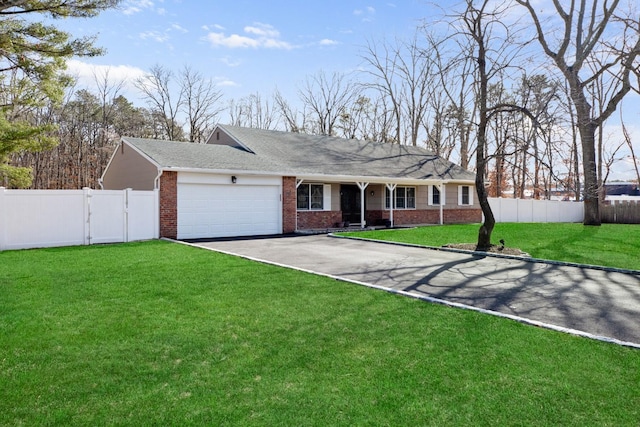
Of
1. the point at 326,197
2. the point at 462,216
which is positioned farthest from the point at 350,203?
the point at 462,216

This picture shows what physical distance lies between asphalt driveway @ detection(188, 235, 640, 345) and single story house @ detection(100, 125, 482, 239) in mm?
3132


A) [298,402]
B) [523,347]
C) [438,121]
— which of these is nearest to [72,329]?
[298,402]

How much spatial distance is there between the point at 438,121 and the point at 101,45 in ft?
83.6

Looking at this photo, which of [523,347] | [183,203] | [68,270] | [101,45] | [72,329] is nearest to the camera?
[523,347]

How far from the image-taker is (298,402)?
3.07m

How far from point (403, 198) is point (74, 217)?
1489cm

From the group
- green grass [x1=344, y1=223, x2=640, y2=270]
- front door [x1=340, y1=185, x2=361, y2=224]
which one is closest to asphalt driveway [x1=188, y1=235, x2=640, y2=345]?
green grass [x1=344, y1=223, x2=640, y2=270]

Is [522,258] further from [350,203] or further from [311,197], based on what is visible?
[350,203]

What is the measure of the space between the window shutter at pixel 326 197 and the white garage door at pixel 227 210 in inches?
116

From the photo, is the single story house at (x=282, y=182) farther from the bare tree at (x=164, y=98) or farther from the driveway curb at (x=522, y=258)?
the bare tree at (x=164, y=98)

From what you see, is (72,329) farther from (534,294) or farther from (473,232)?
(473,232)

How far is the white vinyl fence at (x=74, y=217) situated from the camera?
37.0 feet

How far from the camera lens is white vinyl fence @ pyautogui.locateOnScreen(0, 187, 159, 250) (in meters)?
11.3

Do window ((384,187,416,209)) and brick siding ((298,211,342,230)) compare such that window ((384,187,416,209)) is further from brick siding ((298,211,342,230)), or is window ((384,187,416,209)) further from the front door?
brick siding ((298,211,342,230))
